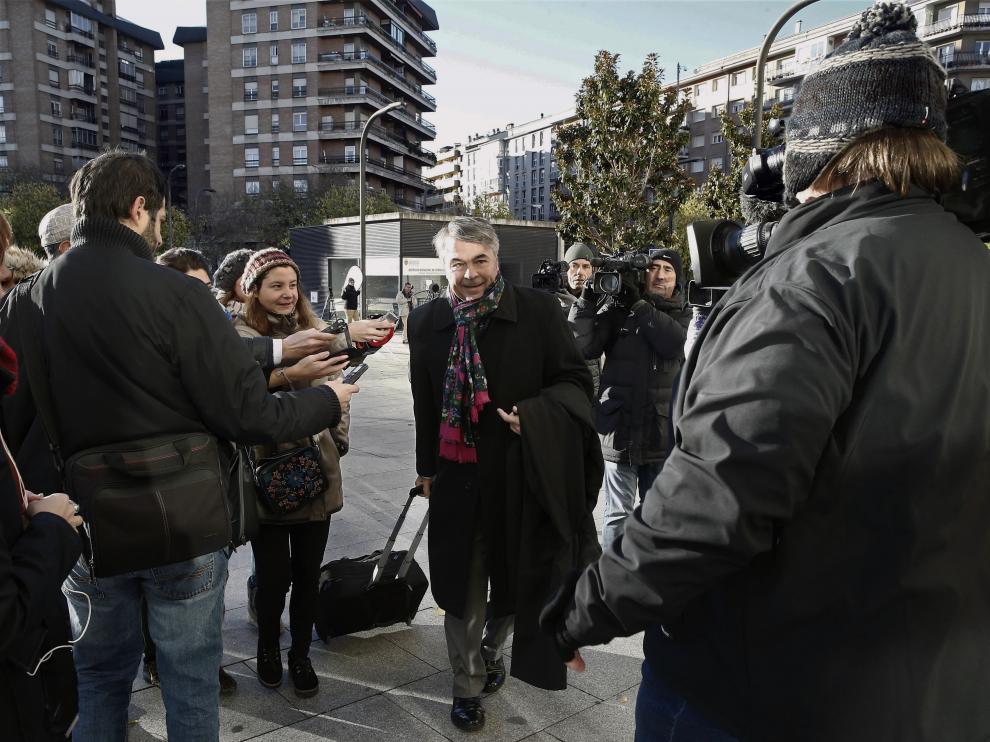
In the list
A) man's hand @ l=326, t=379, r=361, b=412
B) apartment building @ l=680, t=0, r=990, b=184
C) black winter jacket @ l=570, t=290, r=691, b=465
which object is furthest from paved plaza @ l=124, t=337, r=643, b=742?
apartment building @ l=680, t=0, r=990, b=184

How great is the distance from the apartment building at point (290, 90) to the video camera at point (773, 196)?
6277 cm

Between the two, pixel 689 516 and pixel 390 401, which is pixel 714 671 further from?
pixel 390 401

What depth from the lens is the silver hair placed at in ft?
10.2

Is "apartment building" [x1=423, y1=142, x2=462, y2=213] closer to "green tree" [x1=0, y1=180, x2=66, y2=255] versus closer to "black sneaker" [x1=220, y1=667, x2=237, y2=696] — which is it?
"green tree" [x1=0, y1=180, x2=66, y2=255]

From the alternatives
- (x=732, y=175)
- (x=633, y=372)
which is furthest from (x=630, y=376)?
A: (x=732, y=175)

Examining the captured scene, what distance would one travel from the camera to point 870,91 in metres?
1.23

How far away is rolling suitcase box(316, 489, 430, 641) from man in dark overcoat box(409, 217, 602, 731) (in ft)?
1.47

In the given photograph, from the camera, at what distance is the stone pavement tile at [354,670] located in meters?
3.11

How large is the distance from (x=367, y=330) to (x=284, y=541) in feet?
3.91

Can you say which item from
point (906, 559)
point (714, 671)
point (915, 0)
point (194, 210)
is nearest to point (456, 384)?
point (714, 671)

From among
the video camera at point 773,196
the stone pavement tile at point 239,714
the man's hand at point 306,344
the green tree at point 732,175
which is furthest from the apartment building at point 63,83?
the video camera at point 773,196

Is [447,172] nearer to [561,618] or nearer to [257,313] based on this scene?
[257,313]

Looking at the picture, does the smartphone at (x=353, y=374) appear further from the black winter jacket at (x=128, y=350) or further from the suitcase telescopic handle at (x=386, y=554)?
the suitcase telescopic handle at (x=386, y=554)

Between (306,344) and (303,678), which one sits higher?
(306,344)
